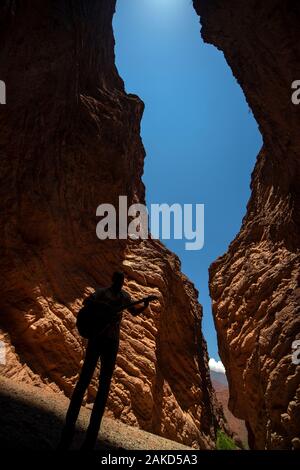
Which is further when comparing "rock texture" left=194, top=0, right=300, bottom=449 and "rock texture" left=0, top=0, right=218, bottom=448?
"rock texture" left=0, top=0, right=218, bottom=448

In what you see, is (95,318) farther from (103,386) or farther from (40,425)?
(40,425)

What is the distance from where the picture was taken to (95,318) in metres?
5.06

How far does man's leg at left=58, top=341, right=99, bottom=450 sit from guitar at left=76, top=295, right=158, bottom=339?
20 cm

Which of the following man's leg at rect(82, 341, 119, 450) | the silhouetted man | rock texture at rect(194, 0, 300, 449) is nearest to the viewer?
the silhouetted man

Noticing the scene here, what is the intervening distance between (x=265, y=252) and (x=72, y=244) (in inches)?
251

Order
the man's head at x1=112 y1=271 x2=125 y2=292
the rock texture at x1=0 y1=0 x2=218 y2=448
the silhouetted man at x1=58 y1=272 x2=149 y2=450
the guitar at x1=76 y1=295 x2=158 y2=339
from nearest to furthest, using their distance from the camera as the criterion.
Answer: the silhouetted man at x1=58 y1=272 x2=149 y2=450, the guitar at x1=76 y1=295 x2=158 y2=339, the man's head at x1=112 y1=271 x2=125 y2=292, the rock texture at x1=0 y1=0 x2=218 y2=448

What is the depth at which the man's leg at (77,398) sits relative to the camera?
4.36 metres

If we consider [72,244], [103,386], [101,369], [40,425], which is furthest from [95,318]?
[72,244]

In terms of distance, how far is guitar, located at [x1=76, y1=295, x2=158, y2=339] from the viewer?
16.5ft

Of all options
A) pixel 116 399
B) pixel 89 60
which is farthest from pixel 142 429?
pixel 89 60

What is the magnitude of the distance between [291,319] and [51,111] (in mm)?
10729

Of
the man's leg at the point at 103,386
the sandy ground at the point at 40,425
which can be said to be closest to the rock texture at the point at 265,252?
the sandy ground at the point at 40,425

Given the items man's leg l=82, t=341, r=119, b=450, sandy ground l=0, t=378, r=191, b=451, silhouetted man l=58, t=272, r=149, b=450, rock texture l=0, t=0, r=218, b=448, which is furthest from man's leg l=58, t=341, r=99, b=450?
rock texture l=0, t=0, r=218, b=448

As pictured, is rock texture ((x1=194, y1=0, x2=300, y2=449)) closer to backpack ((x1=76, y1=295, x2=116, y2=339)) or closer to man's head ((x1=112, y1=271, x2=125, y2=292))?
man's head ((x1=112, y1=271, x2=125, y2=292))
